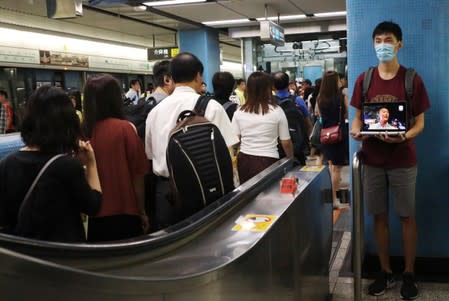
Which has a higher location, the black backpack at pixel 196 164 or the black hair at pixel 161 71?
the black hair at pixel 161 71

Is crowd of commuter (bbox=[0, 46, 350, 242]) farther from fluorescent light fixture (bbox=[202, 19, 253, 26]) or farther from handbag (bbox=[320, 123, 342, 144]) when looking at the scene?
fluorescent light fixture (bbox=[202, 19, 253, 26])

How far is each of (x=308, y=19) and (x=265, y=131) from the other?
1137cm

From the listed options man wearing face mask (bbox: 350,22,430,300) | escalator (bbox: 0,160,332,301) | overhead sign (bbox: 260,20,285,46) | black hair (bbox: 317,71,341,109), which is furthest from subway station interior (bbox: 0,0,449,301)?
overhead sign (bbox: 260,20,285,46)

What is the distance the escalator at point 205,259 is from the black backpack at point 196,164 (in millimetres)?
155

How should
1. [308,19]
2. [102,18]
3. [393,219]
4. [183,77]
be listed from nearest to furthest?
[183,77], [393,219], [102,18], [308,19]

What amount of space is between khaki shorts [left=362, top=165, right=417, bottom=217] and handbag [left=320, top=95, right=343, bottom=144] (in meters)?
2.32

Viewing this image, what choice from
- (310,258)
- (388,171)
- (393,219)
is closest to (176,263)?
(310,258)

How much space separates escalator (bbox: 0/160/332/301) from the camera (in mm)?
1066

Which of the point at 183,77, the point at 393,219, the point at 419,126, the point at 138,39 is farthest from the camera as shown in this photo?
the point at 138,39

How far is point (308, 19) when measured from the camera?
1418cm

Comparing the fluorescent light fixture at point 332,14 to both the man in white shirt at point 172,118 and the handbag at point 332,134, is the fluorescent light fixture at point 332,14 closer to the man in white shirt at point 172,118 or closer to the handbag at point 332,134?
the handbag at point 332,134

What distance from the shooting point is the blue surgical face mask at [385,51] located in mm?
3023

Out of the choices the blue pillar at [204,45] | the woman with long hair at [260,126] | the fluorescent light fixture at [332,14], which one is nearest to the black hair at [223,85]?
the woman with long hair at [260,126]

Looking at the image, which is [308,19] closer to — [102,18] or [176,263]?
[102,18]
